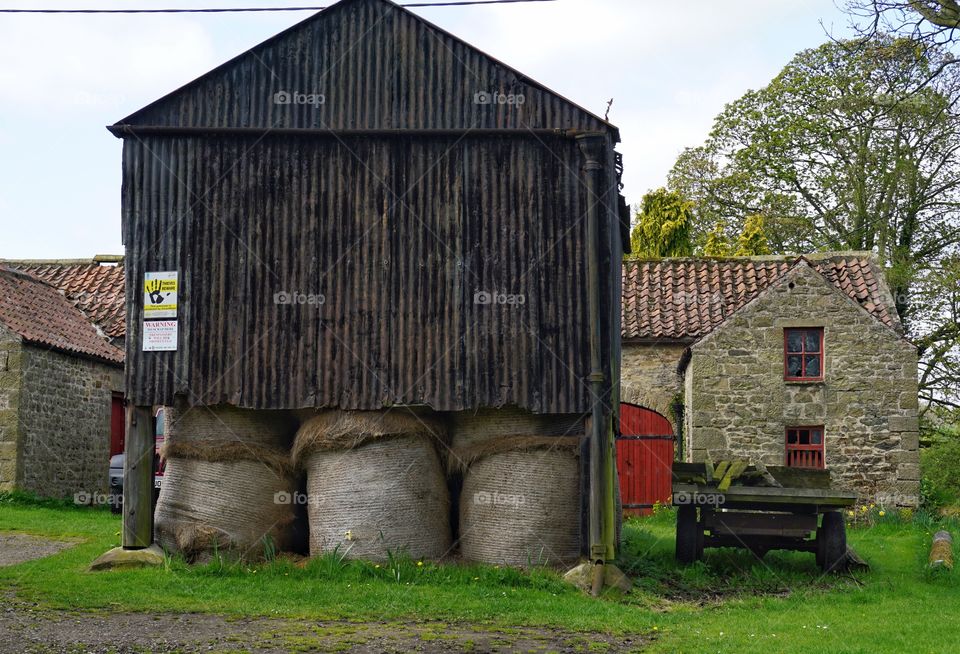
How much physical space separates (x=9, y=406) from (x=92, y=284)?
701 centimetres

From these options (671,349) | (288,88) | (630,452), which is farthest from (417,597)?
(671,349)

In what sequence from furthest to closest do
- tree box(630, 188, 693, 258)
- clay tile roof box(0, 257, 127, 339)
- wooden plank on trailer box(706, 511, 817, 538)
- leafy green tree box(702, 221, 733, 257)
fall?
leafy green tree box(702, 221, 733, 257) → tree box(630, 188, 693, 258) → clay tile roof box(0, 257, 127, 339) → wooden plank on trailer box(706, 511, 817, 538)

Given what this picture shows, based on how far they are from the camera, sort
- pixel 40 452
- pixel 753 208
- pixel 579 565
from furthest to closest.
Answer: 1. pixel 753 208
2. pixel 40 452
3. pixel 579 565

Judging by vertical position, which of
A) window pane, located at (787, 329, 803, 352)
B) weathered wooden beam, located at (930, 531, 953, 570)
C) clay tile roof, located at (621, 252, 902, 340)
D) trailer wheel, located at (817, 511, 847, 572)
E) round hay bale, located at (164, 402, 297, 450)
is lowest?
weathered wooden beam, located at (930, 531, 953, 570)

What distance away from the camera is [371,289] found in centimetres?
1405

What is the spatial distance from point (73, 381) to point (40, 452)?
1.82 m

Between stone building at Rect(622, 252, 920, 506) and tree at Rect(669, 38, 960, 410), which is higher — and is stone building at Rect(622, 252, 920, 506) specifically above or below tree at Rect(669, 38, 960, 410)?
below

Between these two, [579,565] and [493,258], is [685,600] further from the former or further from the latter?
[493,258]

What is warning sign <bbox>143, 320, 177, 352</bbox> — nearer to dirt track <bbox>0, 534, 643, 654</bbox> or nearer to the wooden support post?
the wooden support post

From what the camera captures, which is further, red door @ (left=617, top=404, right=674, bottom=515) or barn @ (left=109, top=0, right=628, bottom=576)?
red door @ (left=617, top=404, right=674, bottom=515)

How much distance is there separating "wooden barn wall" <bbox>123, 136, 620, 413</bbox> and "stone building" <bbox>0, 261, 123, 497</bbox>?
842 centimetres

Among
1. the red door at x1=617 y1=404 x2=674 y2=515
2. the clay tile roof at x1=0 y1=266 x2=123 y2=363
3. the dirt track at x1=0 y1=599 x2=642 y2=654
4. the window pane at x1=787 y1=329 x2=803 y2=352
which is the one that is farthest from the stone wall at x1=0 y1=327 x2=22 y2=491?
the window pane at x1=787 y1=329 x2=803 y2=352

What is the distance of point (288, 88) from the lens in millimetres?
14297

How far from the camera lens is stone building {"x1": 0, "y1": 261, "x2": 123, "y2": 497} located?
70.0 ft
